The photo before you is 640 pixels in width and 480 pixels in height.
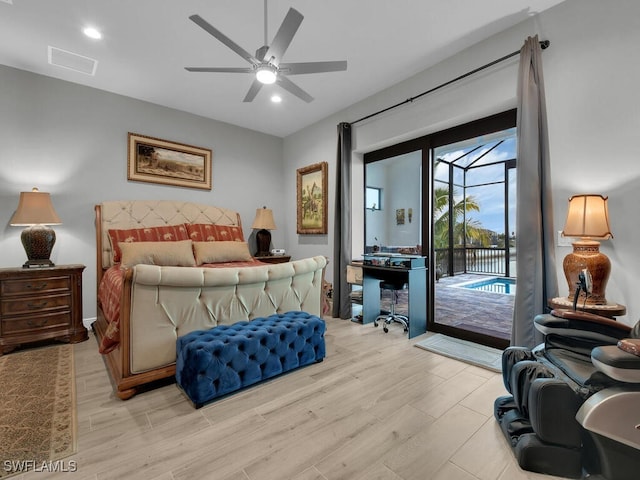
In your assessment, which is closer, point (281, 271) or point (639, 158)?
point (639, 158)

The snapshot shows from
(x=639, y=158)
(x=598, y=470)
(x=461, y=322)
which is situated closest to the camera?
(x=598, y=470)

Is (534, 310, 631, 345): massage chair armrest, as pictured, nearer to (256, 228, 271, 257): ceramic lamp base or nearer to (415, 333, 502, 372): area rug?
(415, 333, 502, 372): area rug

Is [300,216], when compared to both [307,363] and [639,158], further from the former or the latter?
[639,158]

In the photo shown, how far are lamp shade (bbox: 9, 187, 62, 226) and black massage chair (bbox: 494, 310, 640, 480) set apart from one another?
4523 millimetres

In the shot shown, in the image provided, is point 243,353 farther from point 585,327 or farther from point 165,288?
point 585,327

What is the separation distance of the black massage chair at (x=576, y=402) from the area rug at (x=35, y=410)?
8.15 feet

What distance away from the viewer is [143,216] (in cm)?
411

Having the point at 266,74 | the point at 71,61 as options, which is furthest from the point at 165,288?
the point at 71,61

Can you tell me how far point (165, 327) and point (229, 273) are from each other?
1.97 ft

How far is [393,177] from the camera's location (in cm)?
528

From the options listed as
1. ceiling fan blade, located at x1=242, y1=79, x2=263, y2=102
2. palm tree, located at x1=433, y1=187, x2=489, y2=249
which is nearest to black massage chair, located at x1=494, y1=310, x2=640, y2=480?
ceiling fan blade, located at x1=242, y1=79, x2=263, y2=102

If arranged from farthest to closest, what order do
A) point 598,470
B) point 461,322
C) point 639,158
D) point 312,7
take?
point 461,322, point 312,7, point 639,158, point 598,470

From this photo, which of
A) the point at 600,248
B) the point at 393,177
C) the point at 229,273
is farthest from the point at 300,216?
the point at 600,248

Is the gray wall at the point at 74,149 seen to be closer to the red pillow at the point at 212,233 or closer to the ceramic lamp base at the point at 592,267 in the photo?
Result: the red pillow at the point at 212,233
